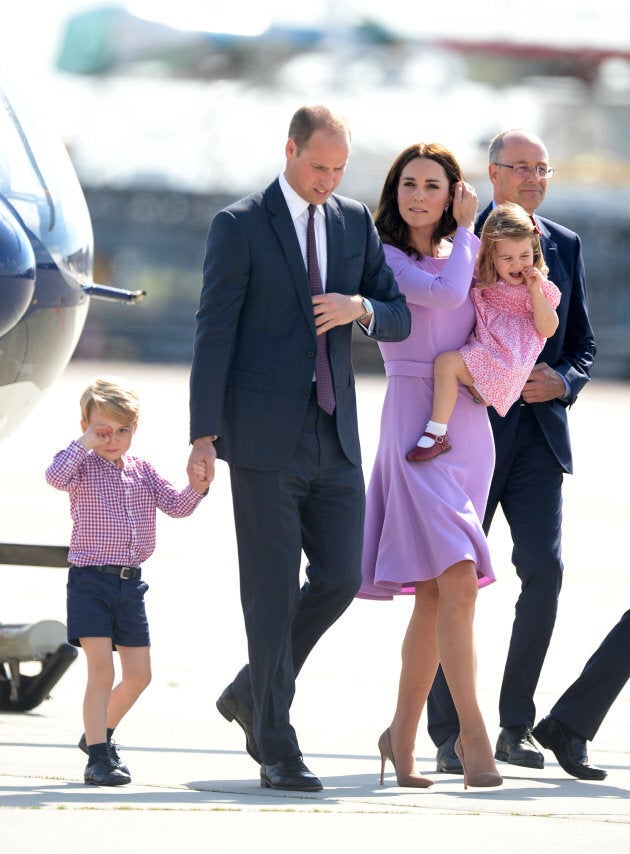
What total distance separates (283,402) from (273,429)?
0.08 meters

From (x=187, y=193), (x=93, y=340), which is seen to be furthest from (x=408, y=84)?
(x=93, y=340)

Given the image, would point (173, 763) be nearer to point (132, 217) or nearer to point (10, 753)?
point (10, 753)

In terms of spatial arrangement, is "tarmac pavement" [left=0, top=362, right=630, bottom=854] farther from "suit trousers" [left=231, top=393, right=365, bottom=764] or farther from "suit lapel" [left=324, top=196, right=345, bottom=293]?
"suit lapel" [left=324, top=196, right=345, bottom=293]

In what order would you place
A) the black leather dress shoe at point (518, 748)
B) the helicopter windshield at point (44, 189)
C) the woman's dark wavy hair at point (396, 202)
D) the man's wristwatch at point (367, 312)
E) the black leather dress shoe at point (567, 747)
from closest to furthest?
the man's wristwatch at point (367, 312) < the woman's dark wavy hair at point (396, 202) < the black leather dress shoe at point (567, 747) < the black leather dress shoe at point (518, 748) < the helicopter windshield at point (44, 189)

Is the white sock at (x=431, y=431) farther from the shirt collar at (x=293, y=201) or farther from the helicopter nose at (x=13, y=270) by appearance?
the helicopter nose at (x=13, y=270)

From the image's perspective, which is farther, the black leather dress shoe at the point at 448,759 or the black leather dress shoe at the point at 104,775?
the black leather dress shoe at the point at 448,759

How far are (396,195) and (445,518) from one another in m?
1.02

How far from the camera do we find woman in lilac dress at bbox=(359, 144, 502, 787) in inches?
188

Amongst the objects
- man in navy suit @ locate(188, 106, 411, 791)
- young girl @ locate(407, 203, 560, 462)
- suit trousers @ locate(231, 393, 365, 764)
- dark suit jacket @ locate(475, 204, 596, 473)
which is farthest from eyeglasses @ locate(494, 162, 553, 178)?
suit trousers @ locate(231, 393, 365, 764)

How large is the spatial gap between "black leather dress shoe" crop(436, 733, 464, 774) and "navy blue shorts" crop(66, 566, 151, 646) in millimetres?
1076

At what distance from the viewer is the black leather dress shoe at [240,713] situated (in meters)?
4.94

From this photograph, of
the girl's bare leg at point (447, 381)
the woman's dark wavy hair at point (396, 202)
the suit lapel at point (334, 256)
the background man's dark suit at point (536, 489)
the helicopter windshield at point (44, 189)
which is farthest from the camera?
the helicopter windshield at point (44, 189)

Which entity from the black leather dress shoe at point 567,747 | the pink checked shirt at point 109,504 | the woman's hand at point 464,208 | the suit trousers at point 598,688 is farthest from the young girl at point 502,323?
the black leather dress shoe at point 567,747

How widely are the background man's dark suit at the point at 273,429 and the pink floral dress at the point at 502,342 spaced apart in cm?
31
